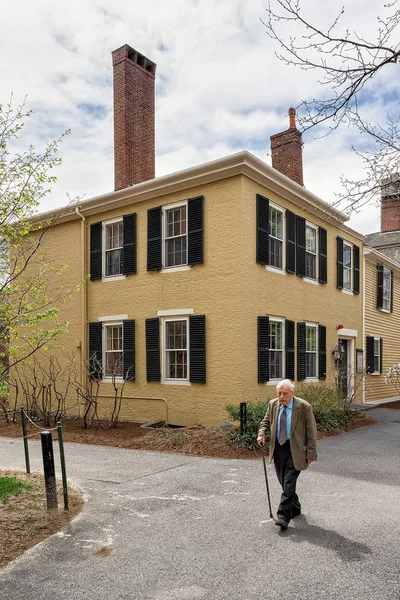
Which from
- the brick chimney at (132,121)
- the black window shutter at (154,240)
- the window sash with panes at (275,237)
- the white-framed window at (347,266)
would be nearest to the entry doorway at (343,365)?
the white-framed window at (347,266)

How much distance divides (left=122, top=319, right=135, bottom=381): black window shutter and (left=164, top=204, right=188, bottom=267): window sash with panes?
2.00 m

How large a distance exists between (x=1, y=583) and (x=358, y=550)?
3.17 metres

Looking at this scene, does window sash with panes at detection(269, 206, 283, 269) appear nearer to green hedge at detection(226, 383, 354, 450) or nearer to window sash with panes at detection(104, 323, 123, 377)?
green hedge at detection(226, 383, 354, 450)

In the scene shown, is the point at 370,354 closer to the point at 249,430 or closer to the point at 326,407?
the point at 326,407

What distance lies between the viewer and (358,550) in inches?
191

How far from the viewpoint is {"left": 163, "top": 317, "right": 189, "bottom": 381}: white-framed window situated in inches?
516

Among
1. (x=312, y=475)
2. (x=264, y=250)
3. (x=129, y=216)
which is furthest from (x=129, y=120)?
(x=312, y=475)

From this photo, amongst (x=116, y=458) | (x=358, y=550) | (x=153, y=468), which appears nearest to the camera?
(x=358, y=550)

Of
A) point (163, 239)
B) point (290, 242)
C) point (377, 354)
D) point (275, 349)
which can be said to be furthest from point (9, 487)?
point (377, 354)

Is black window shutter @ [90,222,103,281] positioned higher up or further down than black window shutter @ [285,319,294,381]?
higher up

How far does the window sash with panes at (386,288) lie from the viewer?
20.4m

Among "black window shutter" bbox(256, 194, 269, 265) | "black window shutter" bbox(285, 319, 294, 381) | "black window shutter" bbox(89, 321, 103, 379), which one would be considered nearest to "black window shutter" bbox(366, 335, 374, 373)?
"black window shutter" bbox(285, 319, 294, 381)

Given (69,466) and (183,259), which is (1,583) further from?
(183,259)

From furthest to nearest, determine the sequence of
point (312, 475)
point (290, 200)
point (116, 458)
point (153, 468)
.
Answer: point (290, 200) → point (116, 458) → point (153, 468) → point (312, 475)
